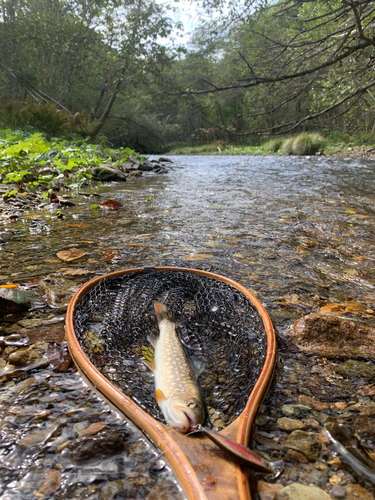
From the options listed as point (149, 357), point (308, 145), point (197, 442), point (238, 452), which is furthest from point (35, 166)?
point (308, 145)

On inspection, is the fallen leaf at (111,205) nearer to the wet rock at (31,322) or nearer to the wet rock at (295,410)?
the wet rock at (31,322)

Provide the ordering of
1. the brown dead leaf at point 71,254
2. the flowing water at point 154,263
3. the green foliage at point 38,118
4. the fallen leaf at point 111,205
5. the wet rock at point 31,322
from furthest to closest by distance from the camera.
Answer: the green foliage at point 38,118 < the fallen leaf at point 111,205 < the brown dead leaf at point 71,254 < the wet rock at point 31,322 < the flowing water at point 154,263

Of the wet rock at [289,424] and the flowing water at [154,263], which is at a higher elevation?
the flowing water at [154,263]

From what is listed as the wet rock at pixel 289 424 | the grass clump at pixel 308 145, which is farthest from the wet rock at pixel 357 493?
the grass clump at pixel 308 145

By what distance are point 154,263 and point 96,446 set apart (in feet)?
5.63

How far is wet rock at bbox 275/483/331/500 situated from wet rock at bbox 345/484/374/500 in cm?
6

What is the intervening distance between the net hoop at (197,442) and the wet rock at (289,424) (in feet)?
0.32

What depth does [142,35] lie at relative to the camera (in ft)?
52.4

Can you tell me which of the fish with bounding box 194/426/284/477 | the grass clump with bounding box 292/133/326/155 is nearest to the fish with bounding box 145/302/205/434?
the fish with bounding box 194/426/284/477

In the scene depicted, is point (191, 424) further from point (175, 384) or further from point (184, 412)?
point (175, 384)

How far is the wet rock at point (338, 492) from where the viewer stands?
33.3 inches

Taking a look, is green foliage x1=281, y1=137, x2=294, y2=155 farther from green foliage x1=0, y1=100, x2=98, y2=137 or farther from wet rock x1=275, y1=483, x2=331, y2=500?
wet rock x1=275, y1=483, x2=331, y2=500

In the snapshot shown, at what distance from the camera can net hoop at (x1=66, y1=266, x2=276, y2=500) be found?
75 cm

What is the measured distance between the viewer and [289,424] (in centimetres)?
110
